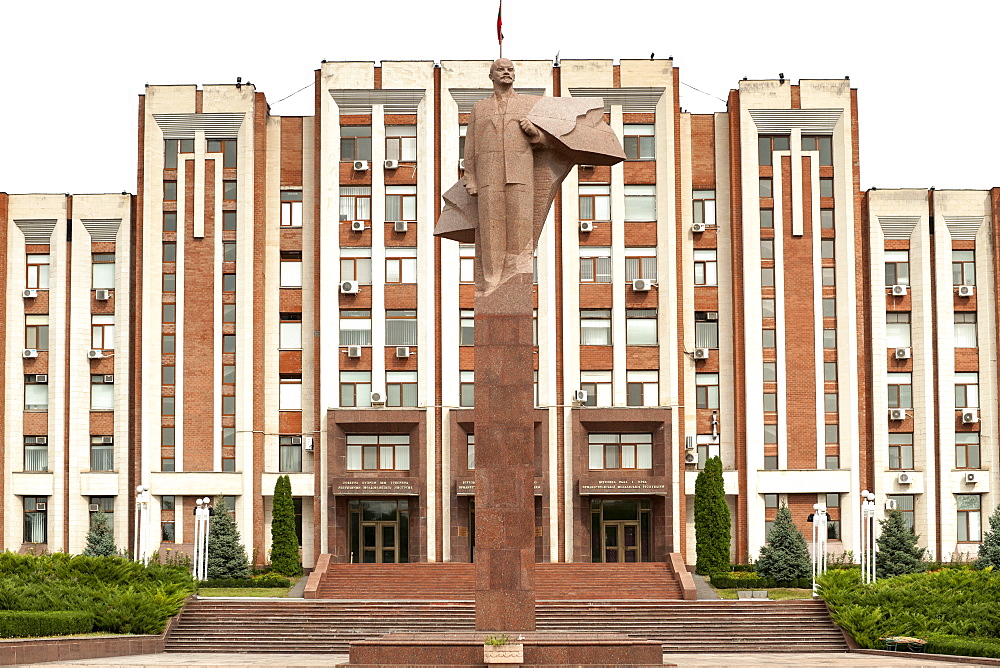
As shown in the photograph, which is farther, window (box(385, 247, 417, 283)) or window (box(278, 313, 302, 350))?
window (box(278, 313, 302, 350))

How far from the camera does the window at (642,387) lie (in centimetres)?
4378

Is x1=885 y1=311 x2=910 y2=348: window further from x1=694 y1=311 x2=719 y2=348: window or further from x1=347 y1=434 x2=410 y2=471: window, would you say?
x1=347 y1=434 x2=410 y2=471: window

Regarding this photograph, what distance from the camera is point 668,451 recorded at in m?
42.7

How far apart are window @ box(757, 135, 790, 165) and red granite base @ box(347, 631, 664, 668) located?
26067 millimetres

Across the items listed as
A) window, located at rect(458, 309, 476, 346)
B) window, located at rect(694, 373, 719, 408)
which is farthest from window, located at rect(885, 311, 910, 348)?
window, located at rect(458, 309, 476, 346)

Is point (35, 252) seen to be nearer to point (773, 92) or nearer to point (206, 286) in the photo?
point (206, 286)

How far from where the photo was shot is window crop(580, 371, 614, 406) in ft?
144

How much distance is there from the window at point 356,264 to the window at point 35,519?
492 inches

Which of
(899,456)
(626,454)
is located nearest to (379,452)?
(626,454)

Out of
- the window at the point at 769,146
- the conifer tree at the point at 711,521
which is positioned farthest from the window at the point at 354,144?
the conifer tree at the point at 711,521

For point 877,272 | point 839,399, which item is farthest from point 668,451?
point 877,272

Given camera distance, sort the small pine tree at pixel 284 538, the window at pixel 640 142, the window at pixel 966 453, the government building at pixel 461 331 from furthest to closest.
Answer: the window at pixel 966 453, the window at pixel 640 142, the government building at pixel 461 331, the small pine tree at pixel 284 538

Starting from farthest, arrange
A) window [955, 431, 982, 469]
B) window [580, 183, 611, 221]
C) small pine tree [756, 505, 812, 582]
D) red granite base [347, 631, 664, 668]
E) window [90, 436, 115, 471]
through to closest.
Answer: window [90, 436, 115, 471] < window [955, 431, 982, 469] < window [580, 183, 611, 221] < small pine tree [756, 505, 812, 582] < red granite base [347, 631, 664, 668]

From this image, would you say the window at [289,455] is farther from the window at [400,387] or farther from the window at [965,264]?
the window at [965,264]
